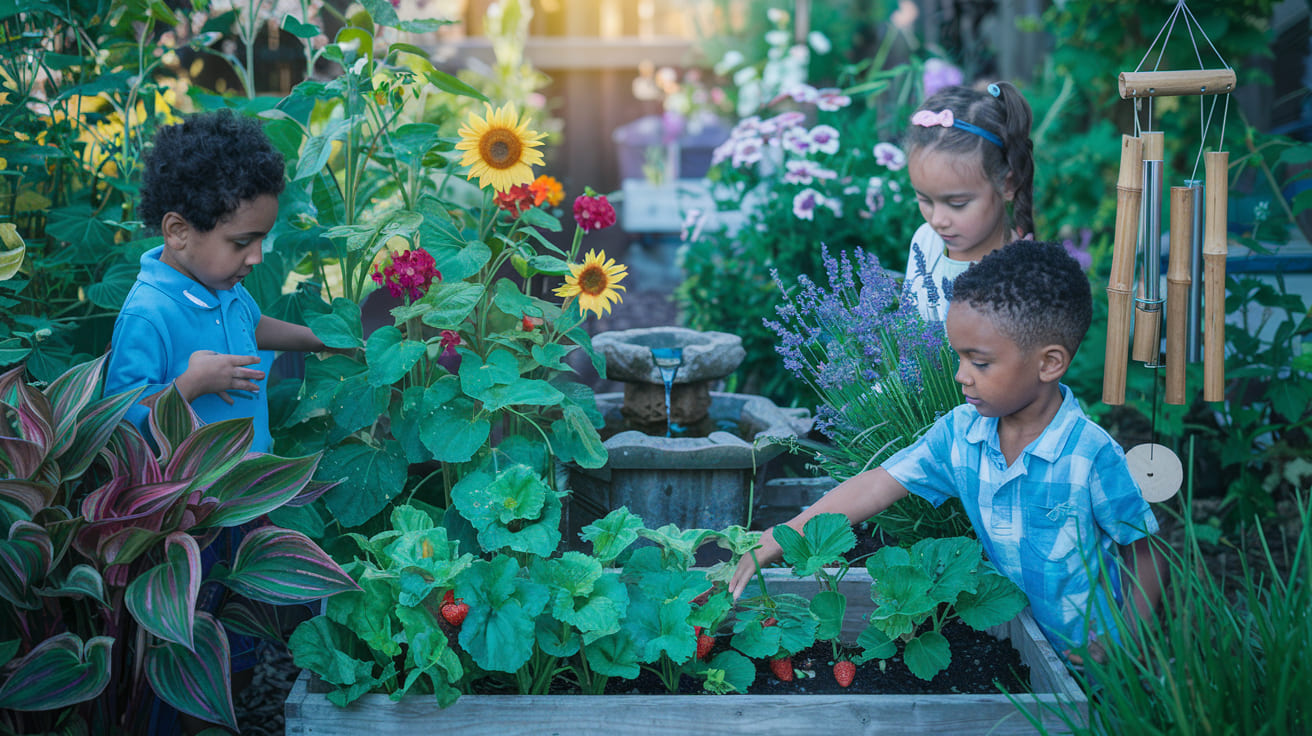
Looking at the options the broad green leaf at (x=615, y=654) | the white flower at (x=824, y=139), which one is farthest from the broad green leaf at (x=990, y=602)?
the white flower at (x=824, y=139)

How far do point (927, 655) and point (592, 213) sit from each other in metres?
1.01

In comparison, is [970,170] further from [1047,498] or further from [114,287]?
[114,287]

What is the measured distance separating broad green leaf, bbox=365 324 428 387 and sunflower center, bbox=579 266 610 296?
32 cm

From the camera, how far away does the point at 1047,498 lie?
5.44ft

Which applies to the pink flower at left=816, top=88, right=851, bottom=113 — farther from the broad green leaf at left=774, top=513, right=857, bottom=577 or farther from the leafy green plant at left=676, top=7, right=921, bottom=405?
the broad green leaf at left=774, top=513, right=857, bottom=577

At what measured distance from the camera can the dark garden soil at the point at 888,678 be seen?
162 cm

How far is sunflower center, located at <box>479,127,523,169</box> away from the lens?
6.31ft

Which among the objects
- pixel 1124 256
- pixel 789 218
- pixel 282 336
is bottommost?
pixel 282 336

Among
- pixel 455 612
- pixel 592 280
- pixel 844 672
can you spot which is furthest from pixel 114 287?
pixel 844 672

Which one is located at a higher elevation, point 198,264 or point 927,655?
point 198,264

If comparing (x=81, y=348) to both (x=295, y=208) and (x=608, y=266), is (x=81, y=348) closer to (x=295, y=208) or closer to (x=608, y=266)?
(x=295, y=208)

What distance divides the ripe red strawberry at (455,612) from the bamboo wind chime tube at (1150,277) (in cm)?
119

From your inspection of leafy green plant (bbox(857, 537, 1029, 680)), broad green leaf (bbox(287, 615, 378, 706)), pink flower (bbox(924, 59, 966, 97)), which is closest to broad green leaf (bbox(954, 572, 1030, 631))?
leafy green plant (bbox(857, 537, 1029, 680))

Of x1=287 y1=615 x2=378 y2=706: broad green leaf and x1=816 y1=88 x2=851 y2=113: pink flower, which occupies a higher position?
x1=816 y1=88 x2=851 y2=113: pink flower
